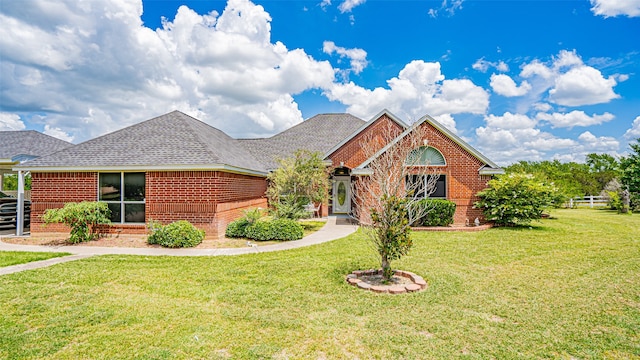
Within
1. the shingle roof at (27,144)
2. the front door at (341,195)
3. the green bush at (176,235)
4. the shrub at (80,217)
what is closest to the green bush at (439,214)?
→ the front door at (341,195)

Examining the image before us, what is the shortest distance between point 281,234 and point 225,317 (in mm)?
6934

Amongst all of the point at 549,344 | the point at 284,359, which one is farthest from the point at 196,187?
the point at 549,344

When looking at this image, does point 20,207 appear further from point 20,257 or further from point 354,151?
point 354,151

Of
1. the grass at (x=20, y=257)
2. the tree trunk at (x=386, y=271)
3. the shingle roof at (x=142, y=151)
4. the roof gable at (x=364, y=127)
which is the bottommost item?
the grass at (x=20, y=257)

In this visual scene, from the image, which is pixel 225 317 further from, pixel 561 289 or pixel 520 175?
pixel 520 175

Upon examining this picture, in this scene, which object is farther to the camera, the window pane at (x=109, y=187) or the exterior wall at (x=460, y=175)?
the exterior wall at (x=460, y=175)

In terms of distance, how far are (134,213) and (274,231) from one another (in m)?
5.36

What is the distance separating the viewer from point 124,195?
1216 cm

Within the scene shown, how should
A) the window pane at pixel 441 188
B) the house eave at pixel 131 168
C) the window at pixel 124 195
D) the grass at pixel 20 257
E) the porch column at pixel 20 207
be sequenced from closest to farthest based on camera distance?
the grass at pixel 20 257
the house eave at pixel 131 168
the window at pixel 124 195
the porch column at pixel 20 207
the window pane at pixel 441 188

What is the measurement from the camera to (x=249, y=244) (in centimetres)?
Answer: 1095

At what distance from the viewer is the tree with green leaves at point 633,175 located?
23.2 metres

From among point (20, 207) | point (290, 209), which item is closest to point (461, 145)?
point (290, 209)

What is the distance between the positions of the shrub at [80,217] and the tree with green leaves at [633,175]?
107 feet

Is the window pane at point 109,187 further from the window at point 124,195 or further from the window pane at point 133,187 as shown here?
the window pane at point 133,187
